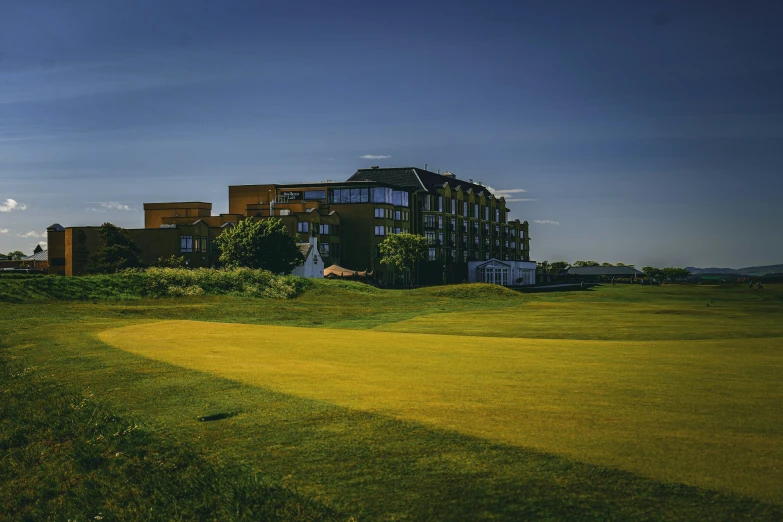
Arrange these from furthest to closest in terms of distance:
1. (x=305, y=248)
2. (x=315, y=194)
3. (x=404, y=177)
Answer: (x=404, y=177) < (x=315, y=194) < (x=305, y=248)

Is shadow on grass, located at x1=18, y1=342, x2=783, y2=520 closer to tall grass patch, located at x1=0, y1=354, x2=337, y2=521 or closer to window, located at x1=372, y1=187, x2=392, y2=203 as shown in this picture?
tall grass patch, located at x1=0, y1=354, x2=337, y2=521

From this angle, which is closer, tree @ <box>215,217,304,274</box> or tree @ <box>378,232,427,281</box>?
tree @ <box>215,217,304,274</box>

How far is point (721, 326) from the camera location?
1479 inches

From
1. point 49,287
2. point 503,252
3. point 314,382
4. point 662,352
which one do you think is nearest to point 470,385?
point 314,382

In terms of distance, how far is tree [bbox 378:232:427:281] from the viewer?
125m

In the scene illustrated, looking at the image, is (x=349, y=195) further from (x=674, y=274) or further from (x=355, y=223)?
(x=674, y=274)

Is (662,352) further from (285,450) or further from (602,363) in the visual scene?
(285,450)

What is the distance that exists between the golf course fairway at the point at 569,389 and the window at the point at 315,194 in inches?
4498

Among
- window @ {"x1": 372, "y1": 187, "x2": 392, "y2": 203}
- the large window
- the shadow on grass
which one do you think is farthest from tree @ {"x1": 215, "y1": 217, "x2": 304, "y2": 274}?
the shadow on grass

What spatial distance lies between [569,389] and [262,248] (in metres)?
84.2

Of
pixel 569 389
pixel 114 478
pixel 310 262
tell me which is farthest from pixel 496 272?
pixel 114 478

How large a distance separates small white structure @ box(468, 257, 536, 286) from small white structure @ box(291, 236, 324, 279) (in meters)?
40.7

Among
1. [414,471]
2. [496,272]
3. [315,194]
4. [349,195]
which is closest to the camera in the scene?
[414,471]

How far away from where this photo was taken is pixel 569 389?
14945 mm
